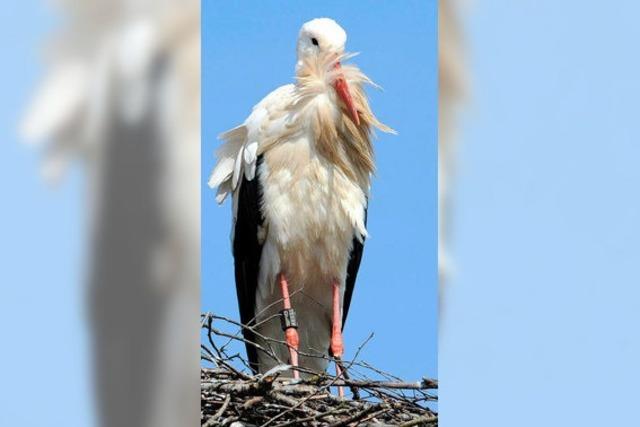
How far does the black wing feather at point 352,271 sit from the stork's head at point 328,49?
288mm

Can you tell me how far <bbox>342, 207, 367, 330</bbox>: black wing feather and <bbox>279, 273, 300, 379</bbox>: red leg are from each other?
14 cm

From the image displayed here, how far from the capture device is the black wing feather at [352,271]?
3850 mm

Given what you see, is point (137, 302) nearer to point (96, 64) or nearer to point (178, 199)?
point (178, 199)

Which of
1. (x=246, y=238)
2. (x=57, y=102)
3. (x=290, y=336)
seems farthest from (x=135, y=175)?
(x=290, y=336)

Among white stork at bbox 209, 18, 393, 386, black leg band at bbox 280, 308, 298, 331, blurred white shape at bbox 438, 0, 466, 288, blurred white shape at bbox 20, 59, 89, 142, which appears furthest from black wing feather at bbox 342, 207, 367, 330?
blurred white shape at bbox 20, 59, 89, 142

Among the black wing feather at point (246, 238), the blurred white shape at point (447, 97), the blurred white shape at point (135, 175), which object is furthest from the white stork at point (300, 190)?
the blurred white shape at point (135, 175)

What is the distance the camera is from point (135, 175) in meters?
3.25

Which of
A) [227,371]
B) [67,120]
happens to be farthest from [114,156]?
[227,371]

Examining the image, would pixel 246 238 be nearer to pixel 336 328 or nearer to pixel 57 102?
pixel 336 328

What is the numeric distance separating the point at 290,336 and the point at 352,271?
0.23 metres

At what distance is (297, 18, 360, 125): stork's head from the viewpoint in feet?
12.0

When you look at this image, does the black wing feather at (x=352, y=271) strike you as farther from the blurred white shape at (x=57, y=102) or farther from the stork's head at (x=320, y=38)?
the blurred white shape at (x=57, y=102)

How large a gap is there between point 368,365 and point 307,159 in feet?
1.93

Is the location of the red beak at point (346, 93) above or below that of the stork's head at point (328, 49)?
below
